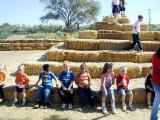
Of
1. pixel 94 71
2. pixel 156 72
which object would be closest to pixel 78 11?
pixel 94 71

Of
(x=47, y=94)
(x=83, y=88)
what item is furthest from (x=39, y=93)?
(x=83, y=88)

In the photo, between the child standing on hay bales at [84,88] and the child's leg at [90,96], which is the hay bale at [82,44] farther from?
the child's leg at [90,96]

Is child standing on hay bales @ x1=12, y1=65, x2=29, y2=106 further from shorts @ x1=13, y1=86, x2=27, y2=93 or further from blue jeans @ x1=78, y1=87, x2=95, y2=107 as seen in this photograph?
blue jeans @ x1=78, y1=87, x2=95, y2=107

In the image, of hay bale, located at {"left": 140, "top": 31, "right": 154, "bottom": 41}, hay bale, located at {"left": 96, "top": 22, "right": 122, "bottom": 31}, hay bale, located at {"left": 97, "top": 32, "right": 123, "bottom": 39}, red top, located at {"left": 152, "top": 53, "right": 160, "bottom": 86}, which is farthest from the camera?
hay bale, located at {"left": 96, "top": 22, "right": 122, "bottom": 31}

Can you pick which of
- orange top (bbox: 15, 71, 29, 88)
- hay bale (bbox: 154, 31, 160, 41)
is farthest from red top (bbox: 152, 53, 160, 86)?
hay bale (bbox: 154, 31, 160, 41)

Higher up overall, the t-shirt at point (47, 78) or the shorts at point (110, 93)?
the t-shirt at point (47, 78)

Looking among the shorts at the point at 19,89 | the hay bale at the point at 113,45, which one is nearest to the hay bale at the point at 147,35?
the hay bale at the point at 113,45

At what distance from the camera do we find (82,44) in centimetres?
1188

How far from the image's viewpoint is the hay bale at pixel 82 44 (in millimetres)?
11852

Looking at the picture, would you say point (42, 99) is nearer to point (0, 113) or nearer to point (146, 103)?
point (0, 113)

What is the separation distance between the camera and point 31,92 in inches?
332

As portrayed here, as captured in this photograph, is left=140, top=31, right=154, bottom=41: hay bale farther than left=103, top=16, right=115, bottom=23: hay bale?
No

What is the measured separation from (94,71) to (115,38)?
4190mm

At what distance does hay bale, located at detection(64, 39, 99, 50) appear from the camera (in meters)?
11.9
